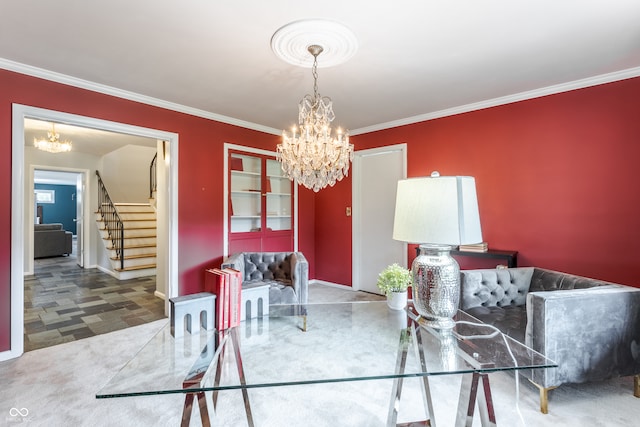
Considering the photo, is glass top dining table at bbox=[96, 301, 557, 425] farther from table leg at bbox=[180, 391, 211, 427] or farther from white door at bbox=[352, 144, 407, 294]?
white door at bbox=[352, 144, 407, 294]

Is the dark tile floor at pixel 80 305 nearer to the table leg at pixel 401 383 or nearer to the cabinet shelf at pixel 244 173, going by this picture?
the cabinet shelf at pixel 244 173

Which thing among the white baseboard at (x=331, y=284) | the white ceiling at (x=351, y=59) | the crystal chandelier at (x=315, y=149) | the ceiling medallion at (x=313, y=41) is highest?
the white ceiling at (x=351, y=59)

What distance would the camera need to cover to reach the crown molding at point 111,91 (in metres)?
2.61

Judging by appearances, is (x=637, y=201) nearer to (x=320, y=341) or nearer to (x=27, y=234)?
(x=320, y=341)

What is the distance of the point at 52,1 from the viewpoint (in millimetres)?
1812

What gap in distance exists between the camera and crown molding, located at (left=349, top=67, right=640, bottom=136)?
2729 mm

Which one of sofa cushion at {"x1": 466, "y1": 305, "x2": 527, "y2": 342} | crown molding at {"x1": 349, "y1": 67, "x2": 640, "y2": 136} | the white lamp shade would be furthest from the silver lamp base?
crown molding at {"x1": 349, "y1": 67, "x2": 640, "y2": 136}

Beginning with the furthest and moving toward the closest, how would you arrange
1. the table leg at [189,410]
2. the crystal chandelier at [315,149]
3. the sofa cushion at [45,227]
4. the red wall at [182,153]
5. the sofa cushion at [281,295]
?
the sofa cushion at [45,227] < the sofa cushion at [281,295] < the red wall at [182,153] < the crystal chandelier at [315,149] < the table leg at [189,410]

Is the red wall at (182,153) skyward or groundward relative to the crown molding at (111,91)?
groundward

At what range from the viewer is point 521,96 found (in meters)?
3.24

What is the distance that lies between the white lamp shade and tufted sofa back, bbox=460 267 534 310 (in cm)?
135

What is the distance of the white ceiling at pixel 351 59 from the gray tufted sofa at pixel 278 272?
1840 millimetres

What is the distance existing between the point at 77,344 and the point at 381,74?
3.81m

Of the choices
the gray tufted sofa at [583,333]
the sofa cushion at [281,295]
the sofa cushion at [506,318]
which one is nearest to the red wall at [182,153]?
the sofa cushion at [281,295]
